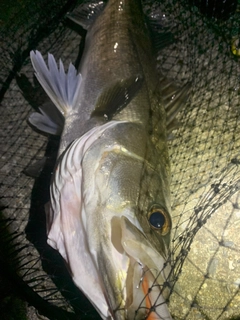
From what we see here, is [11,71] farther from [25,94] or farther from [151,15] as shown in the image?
[151,15]

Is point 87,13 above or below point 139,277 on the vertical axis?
above

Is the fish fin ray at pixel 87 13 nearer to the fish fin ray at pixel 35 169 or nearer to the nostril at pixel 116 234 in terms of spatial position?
the fish fin ray at pixel 35 169

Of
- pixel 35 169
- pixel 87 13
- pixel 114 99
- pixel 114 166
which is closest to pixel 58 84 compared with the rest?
pixel 114 99

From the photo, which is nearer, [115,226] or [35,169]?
[115,226]

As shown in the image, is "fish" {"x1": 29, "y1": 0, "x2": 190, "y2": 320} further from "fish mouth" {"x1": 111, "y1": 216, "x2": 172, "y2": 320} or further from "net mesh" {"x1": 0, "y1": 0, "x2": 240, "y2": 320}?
"net mesh" {"x1": 0, "y1": 0, "x2": 240, "y2": 320}

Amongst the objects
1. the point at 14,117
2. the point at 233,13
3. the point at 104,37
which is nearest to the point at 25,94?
the point at 14,117

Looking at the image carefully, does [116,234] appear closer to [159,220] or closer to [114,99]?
[159,220]

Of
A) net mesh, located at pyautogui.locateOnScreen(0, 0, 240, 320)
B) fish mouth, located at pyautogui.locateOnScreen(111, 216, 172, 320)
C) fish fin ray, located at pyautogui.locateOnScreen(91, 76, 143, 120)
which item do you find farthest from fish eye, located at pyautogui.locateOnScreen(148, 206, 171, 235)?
fish fin ray, located at pyautogui.locateOnScreen(91, 76, 143, 120)
